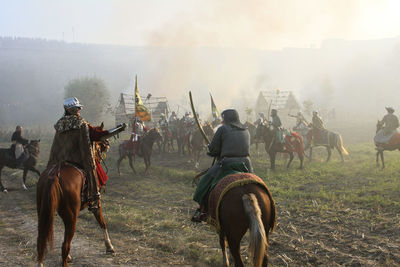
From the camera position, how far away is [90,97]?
6097 cm

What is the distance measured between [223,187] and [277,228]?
4008 millimetres

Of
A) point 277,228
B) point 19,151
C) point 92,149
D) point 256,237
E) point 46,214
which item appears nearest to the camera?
point 256,237

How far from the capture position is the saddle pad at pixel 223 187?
195 inches

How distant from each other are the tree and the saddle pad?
183ft

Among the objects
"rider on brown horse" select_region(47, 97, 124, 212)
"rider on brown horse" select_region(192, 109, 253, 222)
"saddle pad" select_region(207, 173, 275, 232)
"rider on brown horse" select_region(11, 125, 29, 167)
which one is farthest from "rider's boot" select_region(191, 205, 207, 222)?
"rider on brown horse" select_region(11, 125, 29, 167)

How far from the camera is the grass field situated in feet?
22.0

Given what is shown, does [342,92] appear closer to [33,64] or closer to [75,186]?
[75,186]

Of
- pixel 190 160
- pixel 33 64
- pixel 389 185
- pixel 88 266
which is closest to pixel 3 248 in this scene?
pixel 88 266

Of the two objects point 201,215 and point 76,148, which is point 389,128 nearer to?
point 201,215

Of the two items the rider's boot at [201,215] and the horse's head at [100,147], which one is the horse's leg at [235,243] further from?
the horse's head at [100,147]

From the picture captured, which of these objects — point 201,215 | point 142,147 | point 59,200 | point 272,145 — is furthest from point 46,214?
point 272,145

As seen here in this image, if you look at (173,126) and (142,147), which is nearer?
(142,147)

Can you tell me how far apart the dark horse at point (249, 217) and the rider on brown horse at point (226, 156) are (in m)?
Result: 0.81

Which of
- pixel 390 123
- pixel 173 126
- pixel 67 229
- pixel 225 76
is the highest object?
pixel 225 76
